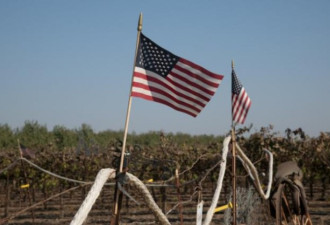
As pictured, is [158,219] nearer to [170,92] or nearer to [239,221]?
[170,92]

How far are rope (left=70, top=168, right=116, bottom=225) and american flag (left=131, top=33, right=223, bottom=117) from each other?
88 centimetres

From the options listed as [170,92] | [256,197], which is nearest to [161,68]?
[170,92]

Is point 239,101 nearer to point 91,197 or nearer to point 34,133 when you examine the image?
point 91,197

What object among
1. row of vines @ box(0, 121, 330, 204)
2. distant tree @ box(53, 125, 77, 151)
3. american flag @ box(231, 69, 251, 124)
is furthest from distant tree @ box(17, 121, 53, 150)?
american flag @ box(231, 69, 251, 124)

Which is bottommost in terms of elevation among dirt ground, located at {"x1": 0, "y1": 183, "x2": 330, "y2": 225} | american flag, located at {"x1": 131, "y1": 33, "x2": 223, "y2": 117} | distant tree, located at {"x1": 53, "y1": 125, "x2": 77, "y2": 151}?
dirt ground, located at {"x1": 0, "y1": 183, "x2": 330, "y2": 225}

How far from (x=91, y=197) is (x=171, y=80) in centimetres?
164

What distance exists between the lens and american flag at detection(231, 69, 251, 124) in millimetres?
6850

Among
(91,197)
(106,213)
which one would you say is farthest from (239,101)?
(106,213)

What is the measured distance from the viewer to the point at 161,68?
543 cm

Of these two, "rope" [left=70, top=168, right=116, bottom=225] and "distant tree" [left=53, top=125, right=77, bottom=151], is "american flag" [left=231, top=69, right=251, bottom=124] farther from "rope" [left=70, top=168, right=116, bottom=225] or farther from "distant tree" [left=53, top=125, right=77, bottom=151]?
"distant tree" [left=53, top=125, right=77, bottom=151]

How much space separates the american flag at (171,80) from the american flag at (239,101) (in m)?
1.19

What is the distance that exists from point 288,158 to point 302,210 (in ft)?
34.5

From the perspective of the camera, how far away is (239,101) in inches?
274

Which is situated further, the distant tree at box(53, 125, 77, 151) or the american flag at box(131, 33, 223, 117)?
the distant tree at box(53, 125, 77, 151)
